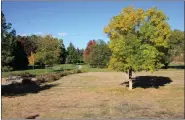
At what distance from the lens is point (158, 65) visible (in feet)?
91.9

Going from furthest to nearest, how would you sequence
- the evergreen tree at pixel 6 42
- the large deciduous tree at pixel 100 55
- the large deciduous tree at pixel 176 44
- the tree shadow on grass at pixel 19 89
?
the large deciduous tree at pixel 100 55 → the large deciduous tree at pixel 176 44 → the tree shadow on grass at pixel 19 89 → the evergreen tree at pixel 6 42

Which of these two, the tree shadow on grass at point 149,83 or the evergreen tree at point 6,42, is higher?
the evergreen tree at point 6,42

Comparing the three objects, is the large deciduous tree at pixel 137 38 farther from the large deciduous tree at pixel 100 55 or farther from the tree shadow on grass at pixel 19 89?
the large deciduous tree at pixel 100 55

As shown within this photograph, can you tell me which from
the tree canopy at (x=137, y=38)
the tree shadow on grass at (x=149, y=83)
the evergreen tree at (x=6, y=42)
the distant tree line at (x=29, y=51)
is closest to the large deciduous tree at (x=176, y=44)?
the distant tree line at (x=29, y=51)

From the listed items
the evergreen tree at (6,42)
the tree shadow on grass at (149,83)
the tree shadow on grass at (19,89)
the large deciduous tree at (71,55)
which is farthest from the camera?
the large deciduous tree at (71,55)

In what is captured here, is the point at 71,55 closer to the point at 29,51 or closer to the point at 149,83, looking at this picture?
the point at 29,51

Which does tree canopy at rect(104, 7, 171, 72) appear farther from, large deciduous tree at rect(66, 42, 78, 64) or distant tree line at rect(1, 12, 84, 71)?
large deciduous tree at rect(66, 42, 78, 64)

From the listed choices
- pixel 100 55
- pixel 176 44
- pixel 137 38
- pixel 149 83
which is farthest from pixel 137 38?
pixel 176 44

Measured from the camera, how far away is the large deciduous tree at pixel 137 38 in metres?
26.9

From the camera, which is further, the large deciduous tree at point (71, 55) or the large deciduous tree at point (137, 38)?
the large deciduous tree at point (71, 55)

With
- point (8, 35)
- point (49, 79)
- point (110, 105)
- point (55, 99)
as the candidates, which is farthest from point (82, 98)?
point (49, 79)

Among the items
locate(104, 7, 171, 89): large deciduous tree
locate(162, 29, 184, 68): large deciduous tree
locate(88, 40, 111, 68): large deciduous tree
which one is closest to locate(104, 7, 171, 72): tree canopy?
locate(104, 7, 171, 89): large deciduous tree

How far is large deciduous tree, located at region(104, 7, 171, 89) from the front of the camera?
88.1 ft

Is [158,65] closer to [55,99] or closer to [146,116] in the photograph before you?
[55,99]
